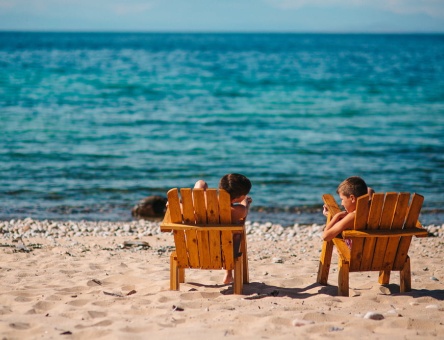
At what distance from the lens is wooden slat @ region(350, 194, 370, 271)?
5484 mm

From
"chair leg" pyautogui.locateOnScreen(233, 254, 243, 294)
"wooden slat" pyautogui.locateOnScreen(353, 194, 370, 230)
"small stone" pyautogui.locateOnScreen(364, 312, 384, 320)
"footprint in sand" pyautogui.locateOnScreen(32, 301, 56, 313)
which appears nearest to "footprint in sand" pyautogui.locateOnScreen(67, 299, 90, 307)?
"footprint in sand" pyautogui.locateOnScreen(32, 301, 56, 313)

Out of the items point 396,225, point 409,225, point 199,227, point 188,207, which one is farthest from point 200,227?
point 409,225

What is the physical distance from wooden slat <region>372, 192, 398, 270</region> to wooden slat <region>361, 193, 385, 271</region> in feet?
0.13

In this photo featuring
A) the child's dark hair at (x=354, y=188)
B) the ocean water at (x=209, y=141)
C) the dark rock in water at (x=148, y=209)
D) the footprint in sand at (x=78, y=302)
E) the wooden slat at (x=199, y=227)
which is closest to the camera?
the footprint in sand at (x=78, y=302)

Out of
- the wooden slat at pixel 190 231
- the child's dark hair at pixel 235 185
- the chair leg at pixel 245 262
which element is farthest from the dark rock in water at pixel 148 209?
the child's dark hair at pixel 235 185

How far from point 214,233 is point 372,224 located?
1515 millimetres

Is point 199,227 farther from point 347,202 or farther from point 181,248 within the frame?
point 347,202

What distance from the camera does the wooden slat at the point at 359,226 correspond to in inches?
216

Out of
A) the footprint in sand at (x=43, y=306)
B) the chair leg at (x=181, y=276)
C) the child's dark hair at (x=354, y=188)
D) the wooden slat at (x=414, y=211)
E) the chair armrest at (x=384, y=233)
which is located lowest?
the chair leg at (x=181, y=276)

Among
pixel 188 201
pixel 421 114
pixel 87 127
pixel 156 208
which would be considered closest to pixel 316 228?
pixel 156 208

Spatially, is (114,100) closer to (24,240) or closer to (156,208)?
(156,208)

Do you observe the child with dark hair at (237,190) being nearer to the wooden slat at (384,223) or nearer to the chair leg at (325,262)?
the chair leg at (325,262)

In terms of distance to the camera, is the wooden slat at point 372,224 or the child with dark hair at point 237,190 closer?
the wooden slat at point 372,224

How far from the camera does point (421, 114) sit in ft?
84.8
